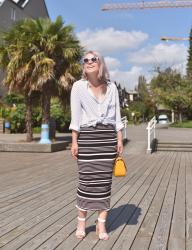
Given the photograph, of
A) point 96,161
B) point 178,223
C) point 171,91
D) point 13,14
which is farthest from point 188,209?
point 13,14

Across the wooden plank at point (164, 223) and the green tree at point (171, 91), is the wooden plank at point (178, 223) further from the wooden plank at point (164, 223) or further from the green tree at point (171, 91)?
the green tree at point (171, 91)

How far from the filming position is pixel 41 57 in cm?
1602

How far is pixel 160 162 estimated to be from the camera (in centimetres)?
1248

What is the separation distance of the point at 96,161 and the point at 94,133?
0.28 metres

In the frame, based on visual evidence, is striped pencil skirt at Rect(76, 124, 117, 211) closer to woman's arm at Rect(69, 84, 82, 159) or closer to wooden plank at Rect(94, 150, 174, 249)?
woman's arm at Rect(69, 84, 82, 159)

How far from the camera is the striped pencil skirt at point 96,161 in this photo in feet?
13.8

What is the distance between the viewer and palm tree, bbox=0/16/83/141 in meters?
16.0

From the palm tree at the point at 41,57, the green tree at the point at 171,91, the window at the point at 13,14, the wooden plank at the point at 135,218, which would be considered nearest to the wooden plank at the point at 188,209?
the wooden plank at the point at 135,218

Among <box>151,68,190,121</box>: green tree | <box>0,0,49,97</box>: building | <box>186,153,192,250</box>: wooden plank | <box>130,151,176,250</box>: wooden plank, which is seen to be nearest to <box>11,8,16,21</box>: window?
<box>0,0,49,97</box>: building

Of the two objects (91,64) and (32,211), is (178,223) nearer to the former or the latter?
(32,211)

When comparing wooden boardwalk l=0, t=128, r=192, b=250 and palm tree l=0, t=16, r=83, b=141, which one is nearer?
wooden boardwalk l=0, t=128, r=192, b=250

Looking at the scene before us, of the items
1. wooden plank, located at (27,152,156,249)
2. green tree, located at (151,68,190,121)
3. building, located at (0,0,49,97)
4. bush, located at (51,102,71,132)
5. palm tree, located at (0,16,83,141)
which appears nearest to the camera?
wooden plank, located at (27,152,156,249)

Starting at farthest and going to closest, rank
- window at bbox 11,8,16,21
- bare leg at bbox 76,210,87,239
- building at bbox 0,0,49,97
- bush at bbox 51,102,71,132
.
Result: window at bbox 11,8,16,21
building at bbox 0,0,49,97
bush at bbox 51,102,71,132
bare leg at bbox 76,210,87,239

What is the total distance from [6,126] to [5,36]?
31.4 feet
